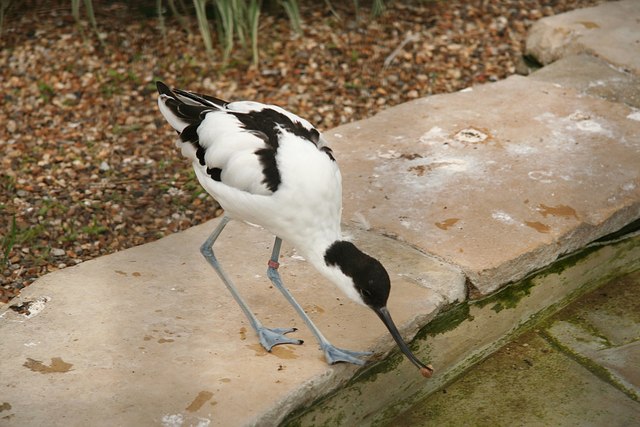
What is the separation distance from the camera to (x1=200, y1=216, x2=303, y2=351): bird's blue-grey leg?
8.50 ft

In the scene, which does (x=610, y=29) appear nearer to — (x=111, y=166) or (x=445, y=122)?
(x=445, y=122)

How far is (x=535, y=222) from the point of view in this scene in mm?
3123

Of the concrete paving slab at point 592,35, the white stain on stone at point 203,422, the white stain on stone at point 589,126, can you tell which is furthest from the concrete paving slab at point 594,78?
the white stain on stone at point 203,422

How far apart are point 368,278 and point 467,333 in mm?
656

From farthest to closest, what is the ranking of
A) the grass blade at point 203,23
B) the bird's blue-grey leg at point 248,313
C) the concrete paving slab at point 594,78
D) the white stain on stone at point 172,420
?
the grass blade at point 203,23
the concrete paving slab at point 594,78
the bird's blue-grey leg at point 248,313
the white stain on stone at point 172,420

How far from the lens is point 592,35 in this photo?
4488 mm

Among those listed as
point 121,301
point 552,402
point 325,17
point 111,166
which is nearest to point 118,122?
point 111,166

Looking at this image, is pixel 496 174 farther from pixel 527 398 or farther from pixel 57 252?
pixel 57 252

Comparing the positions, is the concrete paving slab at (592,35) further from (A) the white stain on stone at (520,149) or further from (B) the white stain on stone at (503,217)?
(B) the white stain on stone at (503,217)

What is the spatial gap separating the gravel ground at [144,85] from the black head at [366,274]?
133 centimetres

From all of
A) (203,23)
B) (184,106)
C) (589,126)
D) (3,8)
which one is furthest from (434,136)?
(3,8)

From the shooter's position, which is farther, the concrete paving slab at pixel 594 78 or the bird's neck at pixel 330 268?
the concrete paving slab at pixel 594 78

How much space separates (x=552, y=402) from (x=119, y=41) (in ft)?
9.94

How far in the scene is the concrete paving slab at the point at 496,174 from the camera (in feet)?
9.98
